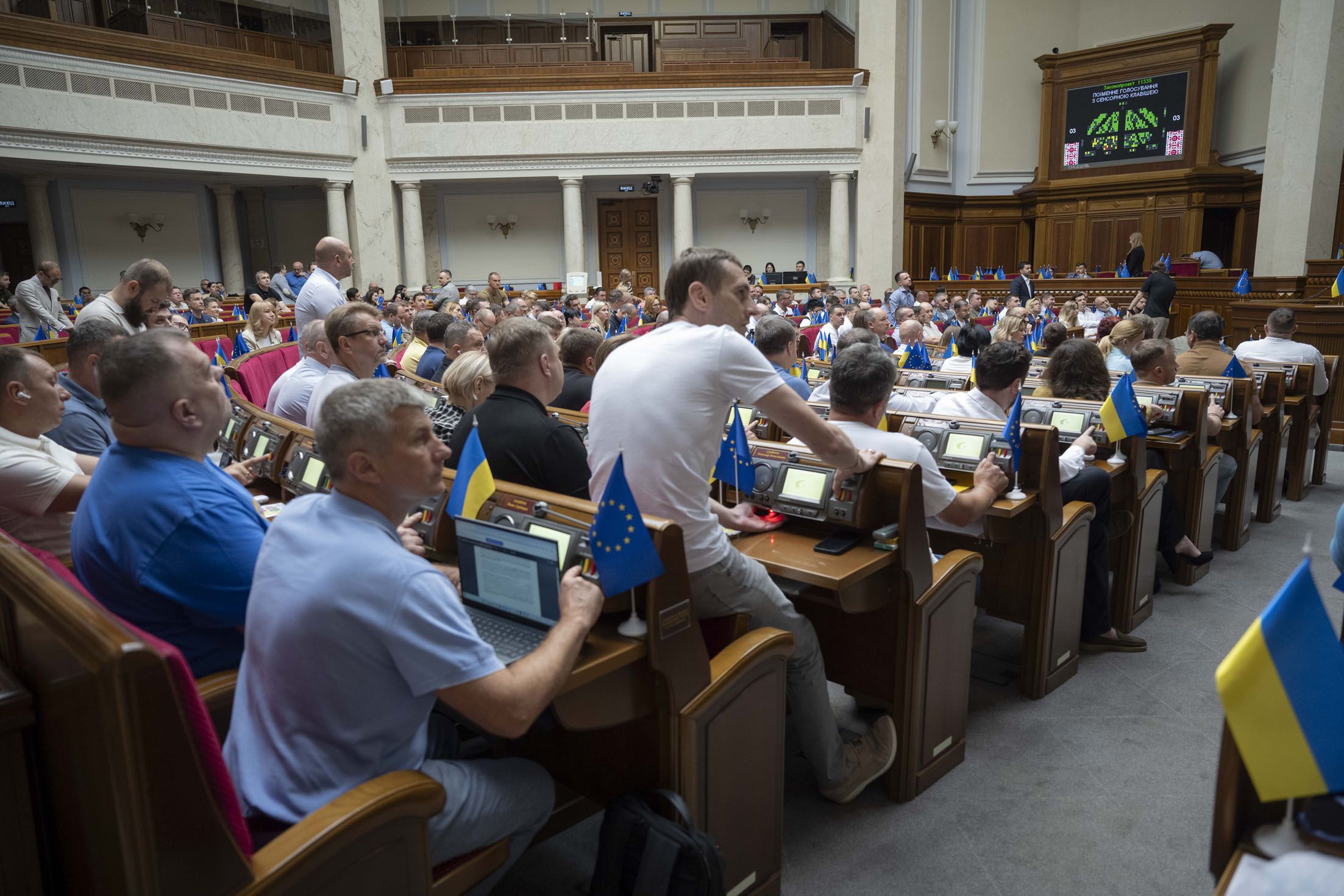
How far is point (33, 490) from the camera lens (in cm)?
249

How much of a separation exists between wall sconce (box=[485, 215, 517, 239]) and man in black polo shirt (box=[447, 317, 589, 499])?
14916 mm

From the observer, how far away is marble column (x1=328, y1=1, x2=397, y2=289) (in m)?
14.4

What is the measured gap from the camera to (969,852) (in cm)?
246

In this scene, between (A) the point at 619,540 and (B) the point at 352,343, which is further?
(B) the point at 352,343

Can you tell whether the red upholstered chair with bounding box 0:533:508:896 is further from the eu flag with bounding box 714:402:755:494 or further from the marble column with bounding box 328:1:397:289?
the marble column with bounding box 328:1:397:289

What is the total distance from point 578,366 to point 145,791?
10.1 feet

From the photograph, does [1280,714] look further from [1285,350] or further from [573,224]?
[573,224]

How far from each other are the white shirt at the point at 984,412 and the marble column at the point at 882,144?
12.3 metres

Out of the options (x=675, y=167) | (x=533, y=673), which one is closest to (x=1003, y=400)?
(x=533, y=673)

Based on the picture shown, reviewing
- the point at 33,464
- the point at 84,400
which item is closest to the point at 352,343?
the point at 84,400

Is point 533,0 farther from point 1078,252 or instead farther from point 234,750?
point 234,750

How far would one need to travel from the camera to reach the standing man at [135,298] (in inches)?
169

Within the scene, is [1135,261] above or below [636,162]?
below

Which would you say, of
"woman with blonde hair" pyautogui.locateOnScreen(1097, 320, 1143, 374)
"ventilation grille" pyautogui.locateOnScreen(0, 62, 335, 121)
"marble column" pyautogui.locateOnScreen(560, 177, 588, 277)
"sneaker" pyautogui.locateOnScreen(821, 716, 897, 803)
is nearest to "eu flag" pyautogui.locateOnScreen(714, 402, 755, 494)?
"sneaker" pyautogui.locateOnScreen(821, 716, 897, 803)
